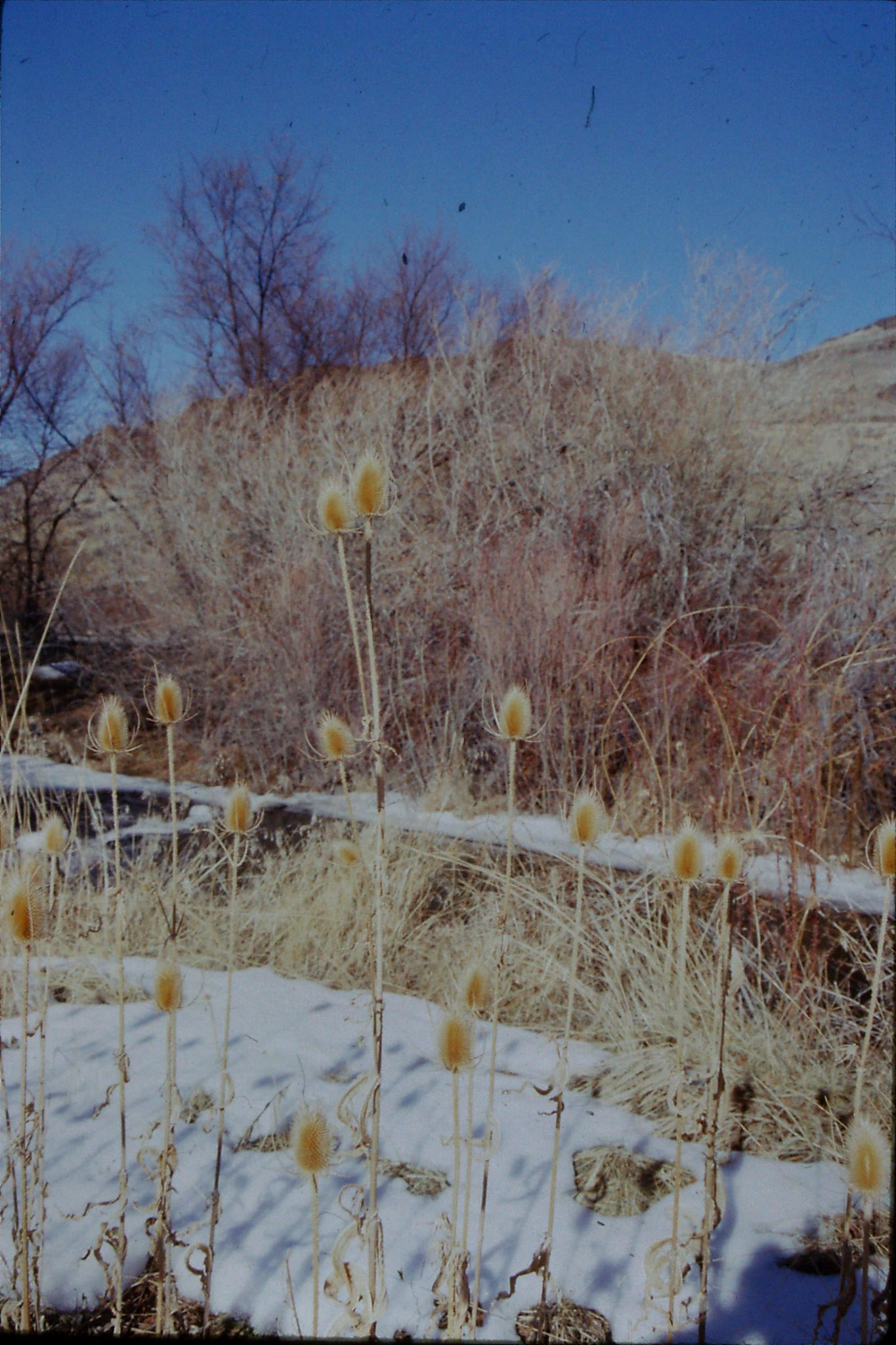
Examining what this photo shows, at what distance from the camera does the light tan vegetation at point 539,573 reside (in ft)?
15.4

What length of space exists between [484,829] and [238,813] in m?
3.90

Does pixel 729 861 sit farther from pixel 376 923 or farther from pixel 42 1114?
pixel 42 1114

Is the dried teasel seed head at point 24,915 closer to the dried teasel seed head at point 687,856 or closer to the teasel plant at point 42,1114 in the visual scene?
the teasel plant at point 42,1114

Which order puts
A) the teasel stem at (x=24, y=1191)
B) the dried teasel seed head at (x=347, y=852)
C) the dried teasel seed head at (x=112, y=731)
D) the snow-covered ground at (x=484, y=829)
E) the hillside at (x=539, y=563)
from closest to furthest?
the teasel stem at (x=24, y=1191) < the dried teasel seed head at (x=112, y=731) < the dried teasel seed head at (x=347, y=852) < the snow-covered ground at (x=484, y=829) < the hillside at (x=539, y=563)

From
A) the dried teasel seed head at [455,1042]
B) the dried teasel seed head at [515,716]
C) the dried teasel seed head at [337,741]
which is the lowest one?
the dried teasel seed head at [455,1042]

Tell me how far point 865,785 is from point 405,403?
6.38 meters

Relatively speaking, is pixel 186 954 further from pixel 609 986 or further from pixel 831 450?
pixel 831 450

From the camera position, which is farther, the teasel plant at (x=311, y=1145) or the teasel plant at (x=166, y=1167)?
the teasel plant at (x=166, y=1167)

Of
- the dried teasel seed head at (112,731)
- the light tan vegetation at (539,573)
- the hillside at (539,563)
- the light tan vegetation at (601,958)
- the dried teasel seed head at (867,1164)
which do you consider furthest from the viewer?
the hillside at (539,563)

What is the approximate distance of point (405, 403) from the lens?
365 inches

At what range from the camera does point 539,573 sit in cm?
629

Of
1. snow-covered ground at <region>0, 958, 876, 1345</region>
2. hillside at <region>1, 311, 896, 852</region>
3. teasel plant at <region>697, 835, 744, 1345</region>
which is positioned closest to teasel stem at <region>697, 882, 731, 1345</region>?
teasel plant at <region>697, 835, 744, 1345</region>

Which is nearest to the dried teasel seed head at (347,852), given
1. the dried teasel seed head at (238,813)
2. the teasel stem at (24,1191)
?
the dried teasel seed head at (238,813)

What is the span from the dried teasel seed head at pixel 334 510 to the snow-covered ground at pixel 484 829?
0.77 meters
